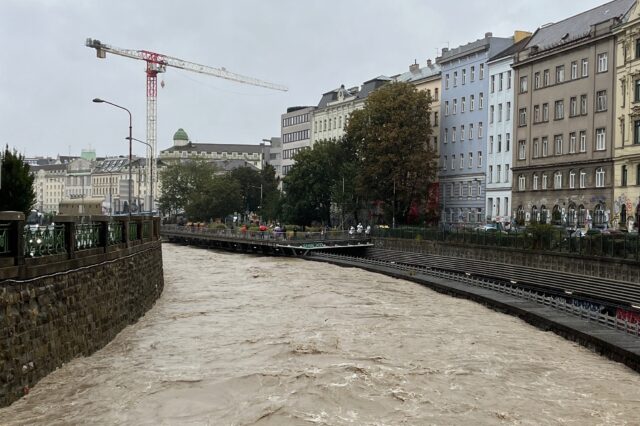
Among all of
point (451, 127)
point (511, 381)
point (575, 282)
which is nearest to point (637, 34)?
point (575, 282)

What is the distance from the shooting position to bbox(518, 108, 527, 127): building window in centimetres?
7238

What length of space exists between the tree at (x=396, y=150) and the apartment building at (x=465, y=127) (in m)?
4.86

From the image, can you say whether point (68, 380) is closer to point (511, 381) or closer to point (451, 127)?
point (511, 381)

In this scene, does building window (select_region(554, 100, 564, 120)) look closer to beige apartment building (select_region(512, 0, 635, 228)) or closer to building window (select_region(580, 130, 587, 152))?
beige apartment building (select_region(512, 0, 635, 228))

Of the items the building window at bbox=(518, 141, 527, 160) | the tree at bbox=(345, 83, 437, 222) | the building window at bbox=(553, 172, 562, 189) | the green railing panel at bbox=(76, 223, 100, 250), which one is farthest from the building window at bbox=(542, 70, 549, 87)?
the green railing panel at bbox=(76, 223, 100, 250)

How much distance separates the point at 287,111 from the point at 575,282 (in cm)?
10674

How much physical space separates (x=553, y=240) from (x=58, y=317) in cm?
3227

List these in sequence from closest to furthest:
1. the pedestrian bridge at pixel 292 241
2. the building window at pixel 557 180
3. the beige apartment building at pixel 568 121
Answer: the beige apartment building at pixel 568 121 → the building window at pixel 557 180 → the pedestrian bridge at pixel 292 241

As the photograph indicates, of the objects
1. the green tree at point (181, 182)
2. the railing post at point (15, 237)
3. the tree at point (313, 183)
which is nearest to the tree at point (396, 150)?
the tree at point (313, 183)

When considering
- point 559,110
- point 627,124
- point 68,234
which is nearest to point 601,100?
point 627,124

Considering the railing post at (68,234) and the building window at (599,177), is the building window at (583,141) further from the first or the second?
the railing post at (68,234)

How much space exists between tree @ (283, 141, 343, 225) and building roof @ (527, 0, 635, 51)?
2839cm

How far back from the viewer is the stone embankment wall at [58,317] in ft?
51.0

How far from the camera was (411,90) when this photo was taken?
82.6 m
